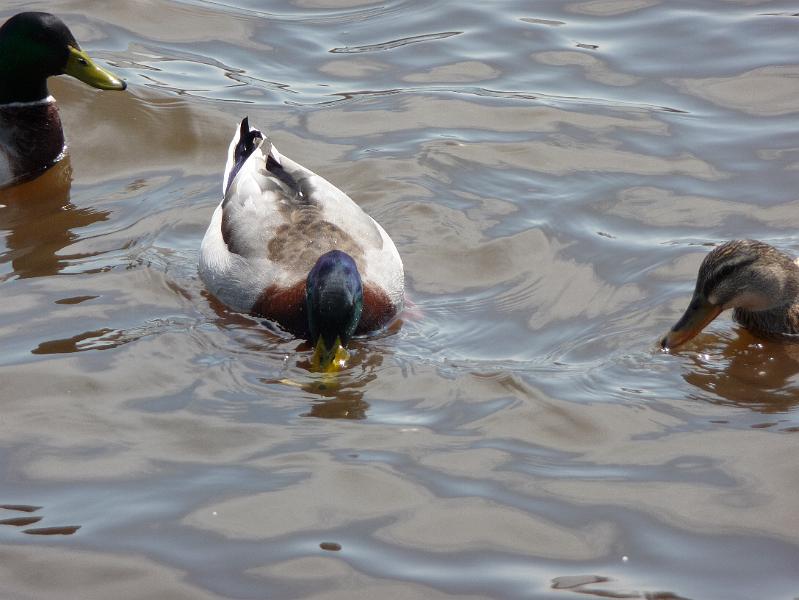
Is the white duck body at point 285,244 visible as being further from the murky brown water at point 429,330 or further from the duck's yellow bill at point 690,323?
A: the duck's yellow bill at point 690,323

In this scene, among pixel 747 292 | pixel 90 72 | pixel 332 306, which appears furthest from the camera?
pixel 90 72

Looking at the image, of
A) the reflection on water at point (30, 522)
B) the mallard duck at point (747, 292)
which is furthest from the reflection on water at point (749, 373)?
the reflection on water at point (30, 522)

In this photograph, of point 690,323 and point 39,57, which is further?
point 39,57

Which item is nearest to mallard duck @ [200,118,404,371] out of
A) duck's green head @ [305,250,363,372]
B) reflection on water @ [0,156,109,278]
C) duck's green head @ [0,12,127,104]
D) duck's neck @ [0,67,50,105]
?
duck's green head @ [305,250,363,372]

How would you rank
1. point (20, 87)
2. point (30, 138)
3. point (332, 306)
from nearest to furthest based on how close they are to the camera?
point (332, 306), point (30, 138), point (20, 87)

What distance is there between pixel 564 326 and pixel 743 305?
0.98 metres

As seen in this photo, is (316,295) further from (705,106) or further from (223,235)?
(705,106)

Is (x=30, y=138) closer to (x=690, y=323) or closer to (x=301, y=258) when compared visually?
(x=301, y=258)

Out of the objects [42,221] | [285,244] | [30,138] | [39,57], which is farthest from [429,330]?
[39,57]

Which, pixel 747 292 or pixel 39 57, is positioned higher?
pixel 39 57

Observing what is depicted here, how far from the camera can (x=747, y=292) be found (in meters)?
6.91

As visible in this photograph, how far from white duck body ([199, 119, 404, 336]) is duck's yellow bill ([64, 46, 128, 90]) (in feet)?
5.41

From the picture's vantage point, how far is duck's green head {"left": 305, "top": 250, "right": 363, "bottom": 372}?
6684 millimetres

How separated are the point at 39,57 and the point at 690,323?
16.8 feet
